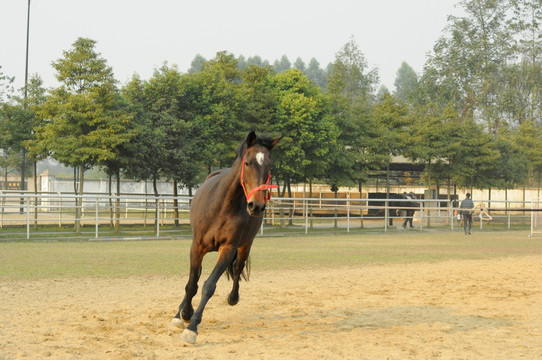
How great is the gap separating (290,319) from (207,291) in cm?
152

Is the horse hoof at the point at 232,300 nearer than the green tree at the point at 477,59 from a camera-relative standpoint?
Yes

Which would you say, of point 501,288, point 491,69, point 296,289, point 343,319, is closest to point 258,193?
point 343,319

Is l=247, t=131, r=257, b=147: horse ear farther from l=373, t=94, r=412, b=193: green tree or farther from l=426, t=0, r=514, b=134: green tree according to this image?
l=426, t=0, r=514, b=134: green tree

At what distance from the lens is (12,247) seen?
711 inches

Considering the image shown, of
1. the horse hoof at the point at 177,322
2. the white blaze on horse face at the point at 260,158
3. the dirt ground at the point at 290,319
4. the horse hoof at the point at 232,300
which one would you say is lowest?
the dirt ground at the point at 290,319

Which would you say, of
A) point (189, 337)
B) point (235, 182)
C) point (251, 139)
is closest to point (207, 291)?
point (189, 337)

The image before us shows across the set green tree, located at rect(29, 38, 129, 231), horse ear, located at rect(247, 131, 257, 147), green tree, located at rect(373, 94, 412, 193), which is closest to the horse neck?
horse ear, located at rect(247, 131, 257, 147)

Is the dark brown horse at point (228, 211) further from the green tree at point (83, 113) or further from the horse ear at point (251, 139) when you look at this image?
the green tree at point (83, 113)

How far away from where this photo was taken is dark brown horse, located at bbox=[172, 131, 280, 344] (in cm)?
634

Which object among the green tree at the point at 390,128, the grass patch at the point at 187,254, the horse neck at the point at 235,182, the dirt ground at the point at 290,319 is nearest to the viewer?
the dirt ground at the point at 290,319

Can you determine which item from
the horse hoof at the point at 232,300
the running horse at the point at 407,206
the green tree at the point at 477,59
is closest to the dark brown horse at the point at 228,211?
the horse hoof at the point at 232,300

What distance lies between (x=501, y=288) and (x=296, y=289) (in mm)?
3583

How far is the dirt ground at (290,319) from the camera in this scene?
19.6 ft

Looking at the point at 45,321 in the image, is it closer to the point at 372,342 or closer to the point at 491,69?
the point at 372,342
